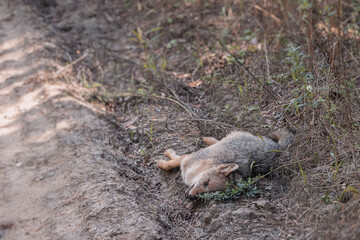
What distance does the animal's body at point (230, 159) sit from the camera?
4.53 meters

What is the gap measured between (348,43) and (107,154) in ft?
15.1

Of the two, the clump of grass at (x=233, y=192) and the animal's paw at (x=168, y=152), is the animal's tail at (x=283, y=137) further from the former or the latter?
the animal's paw at (x=168, y=152)

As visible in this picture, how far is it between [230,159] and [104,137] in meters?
2.06

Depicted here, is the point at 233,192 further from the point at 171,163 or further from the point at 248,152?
the point at 171,163

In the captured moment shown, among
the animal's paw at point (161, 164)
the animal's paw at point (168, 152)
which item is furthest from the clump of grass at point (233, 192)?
the animal's paw at point (168, 152)

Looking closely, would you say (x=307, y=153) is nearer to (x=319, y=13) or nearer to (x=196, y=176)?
(x=196, y=176)

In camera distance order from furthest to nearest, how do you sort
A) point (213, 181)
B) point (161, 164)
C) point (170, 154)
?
point (170, 154) < point (161, 164) < point (213, 181)

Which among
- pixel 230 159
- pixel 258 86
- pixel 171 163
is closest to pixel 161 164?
pixel 171 163

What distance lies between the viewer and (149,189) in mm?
4992

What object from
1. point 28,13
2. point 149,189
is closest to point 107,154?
point 149,189

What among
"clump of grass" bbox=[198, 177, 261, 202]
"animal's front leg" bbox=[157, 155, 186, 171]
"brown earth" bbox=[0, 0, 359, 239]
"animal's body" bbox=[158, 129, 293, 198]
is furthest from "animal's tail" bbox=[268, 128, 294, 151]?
"animal's front leg" bbox=[157, 155, 186, 171]

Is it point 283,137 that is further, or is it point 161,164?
point 161,164

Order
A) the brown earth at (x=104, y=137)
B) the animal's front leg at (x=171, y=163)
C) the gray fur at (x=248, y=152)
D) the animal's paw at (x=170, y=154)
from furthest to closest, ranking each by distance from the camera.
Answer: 1. the animal's paw at (x=170, y=154)
2. the animal's front leg at (x=171, y=163)
3. the gray fur at (x=248, y=152)
4. the brown earth at (x=104, y=137)

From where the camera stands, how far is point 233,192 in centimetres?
436
